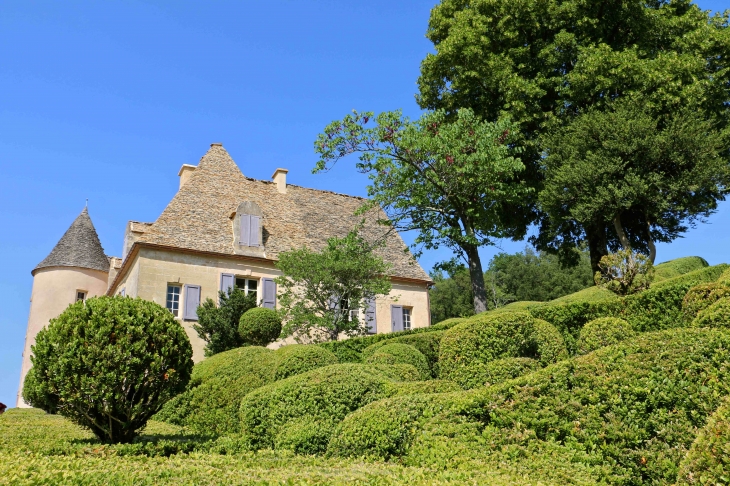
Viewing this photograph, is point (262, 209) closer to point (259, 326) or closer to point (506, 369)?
point (259, 326)

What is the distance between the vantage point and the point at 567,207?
22094 mm

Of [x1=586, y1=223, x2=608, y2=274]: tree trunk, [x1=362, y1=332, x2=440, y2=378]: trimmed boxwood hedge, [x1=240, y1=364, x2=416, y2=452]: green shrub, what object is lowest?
[x1=240, y1=364, x2=416, y2=452]: green shrub

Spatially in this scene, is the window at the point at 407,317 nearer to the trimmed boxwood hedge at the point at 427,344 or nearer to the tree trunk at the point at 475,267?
the tree trunk at the point at 475,267

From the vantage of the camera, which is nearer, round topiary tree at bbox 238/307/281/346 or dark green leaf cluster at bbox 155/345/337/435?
dark green leaf cluster at bbox 155/345/337/435

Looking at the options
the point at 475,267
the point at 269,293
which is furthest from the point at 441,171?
the point at 269,293

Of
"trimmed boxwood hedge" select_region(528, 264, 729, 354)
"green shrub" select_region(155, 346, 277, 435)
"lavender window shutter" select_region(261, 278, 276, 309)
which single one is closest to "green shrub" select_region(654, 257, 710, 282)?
"trimmed boxwood hedge" select_region(528, 264, 729, 354)

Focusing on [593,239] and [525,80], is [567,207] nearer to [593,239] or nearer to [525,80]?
[593,239]

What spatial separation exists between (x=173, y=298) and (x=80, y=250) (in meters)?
9.05

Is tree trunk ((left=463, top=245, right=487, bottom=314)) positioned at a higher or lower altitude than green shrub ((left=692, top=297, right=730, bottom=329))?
higher

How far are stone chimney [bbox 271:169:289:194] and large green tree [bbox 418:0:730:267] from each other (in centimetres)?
900

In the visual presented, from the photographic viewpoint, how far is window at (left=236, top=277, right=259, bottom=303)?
79.8 ft

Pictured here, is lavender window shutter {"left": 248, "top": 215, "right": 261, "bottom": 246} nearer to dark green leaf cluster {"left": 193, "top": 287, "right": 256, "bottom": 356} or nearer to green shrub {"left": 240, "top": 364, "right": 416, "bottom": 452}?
dark green leaf cluster {"left": 193, "top": 287, "right": 256, "bottom": 356}

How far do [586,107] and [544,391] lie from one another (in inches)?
720

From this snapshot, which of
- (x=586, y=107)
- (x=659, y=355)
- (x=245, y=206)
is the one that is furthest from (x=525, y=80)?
(x=659, y=355)
